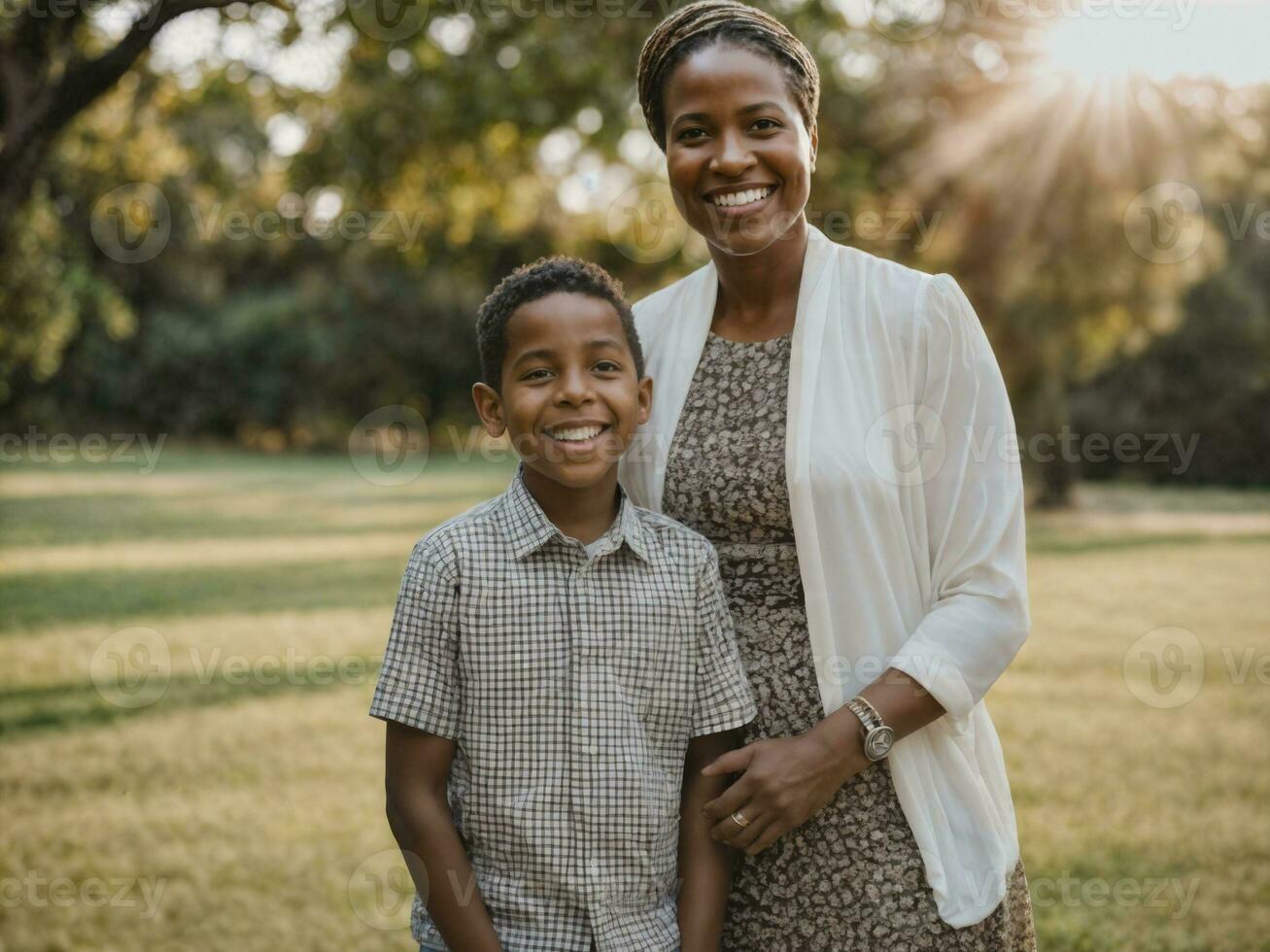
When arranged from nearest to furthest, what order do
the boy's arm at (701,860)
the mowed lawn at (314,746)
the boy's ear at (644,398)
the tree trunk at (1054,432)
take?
the boy's arm at (701,860) < the boy's ear at (644,398) < the mowed lawn at (314,746) < the tree trunk at (1054,432)

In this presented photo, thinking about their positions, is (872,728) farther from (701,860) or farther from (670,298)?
(670,298)

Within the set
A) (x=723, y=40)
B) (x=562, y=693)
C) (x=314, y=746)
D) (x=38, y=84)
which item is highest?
(x=38, y=84)

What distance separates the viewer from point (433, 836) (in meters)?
2.06

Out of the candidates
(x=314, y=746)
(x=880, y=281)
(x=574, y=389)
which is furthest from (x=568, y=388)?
(x=314, y=746)

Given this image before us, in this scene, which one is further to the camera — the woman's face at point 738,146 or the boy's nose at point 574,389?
the woman's face at point 738,146

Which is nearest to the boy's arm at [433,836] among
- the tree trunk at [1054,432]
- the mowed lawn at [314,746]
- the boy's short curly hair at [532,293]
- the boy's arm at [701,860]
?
the boy's arm at [701,860]

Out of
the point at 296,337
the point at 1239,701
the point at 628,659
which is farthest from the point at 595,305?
the point at 296,337

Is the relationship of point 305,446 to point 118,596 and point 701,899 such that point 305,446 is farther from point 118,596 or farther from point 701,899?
point 701,899

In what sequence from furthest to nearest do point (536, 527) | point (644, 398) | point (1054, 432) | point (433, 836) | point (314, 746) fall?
1. point (1054, 432)
2. point (314, 746)
3. point (644, 398)
4. point (536, 527)
5. point (433, 836)

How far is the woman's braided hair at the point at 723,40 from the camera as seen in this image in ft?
7.70

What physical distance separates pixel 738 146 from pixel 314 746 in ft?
20.5

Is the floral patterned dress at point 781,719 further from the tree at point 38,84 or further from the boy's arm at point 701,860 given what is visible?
the tree at point 38,84

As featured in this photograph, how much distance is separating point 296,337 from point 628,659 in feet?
117

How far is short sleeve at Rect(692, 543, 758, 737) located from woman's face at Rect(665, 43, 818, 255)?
652 mm
